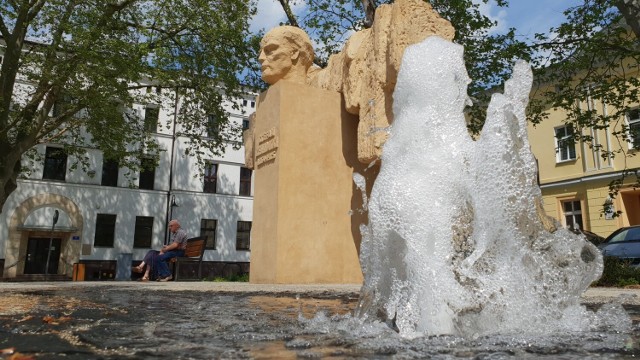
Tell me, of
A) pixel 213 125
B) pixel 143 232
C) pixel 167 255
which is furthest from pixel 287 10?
pixel 143 232

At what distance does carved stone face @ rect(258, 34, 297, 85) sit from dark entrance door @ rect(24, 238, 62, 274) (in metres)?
A: 24.1

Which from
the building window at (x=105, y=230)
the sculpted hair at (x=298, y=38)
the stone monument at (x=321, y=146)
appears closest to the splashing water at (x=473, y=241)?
the stone monument at (x=321, y=146)

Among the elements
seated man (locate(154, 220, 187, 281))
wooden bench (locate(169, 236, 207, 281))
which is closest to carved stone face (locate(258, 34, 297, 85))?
seated man (locate(154, 220, 187, 281))

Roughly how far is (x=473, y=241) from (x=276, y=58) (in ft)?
18.9

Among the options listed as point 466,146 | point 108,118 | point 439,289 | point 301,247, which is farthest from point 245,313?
point 108,118

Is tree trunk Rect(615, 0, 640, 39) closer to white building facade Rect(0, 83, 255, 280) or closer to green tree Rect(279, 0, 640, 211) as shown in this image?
green tree Rect(279, 0, 640, 211)

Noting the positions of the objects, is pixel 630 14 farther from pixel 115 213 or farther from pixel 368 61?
pixel 115 213

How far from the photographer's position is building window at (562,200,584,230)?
23266 mm

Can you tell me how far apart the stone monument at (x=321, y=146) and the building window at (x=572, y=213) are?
60.8ft

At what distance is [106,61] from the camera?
37.7 ft

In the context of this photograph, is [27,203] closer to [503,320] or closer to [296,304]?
[296,304]

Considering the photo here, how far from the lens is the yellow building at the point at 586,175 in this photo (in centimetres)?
2138

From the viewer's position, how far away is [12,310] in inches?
121

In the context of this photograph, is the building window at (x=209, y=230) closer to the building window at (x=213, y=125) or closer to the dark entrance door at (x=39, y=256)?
the dark entrance door at (x=39, y=256)
